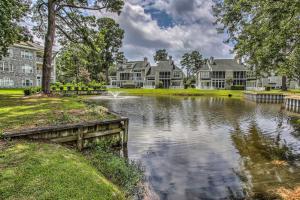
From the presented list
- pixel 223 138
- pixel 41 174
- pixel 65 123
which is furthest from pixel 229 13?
pixel 41 174

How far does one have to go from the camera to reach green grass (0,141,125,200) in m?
4.88

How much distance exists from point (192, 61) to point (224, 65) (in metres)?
33.5

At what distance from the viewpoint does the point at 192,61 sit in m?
113

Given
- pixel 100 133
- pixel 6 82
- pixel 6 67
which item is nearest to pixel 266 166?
pixel 100 133

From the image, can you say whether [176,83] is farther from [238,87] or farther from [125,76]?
[238,87]

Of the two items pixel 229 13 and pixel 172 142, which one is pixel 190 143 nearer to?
pixel 172 142

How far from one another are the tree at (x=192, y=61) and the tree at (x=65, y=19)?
90.3m

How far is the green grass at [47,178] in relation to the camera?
4875 mm

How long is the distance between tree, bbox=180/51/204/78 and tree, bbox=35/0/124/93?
9029 centimetres

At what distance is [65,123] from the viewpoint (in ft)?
33.0

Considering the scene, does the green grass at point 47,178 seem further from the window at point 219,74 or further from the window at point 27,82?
the window at point 219,74

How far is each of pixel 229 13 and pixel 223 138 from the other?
26.5 ft

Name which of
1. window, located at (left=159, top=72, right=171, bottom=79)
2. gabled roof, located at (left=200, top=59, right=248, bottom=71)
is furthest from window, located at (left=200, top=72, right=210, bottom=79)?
window, located at (left=159, top=72, right=171, bottom=79)

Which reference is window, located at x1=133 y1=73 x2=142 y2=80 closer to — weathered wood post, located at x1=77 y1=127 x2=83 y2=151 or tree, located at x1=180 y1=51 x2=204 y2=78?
tree, located at x1=180 y1=51 x2=204 y2=78
